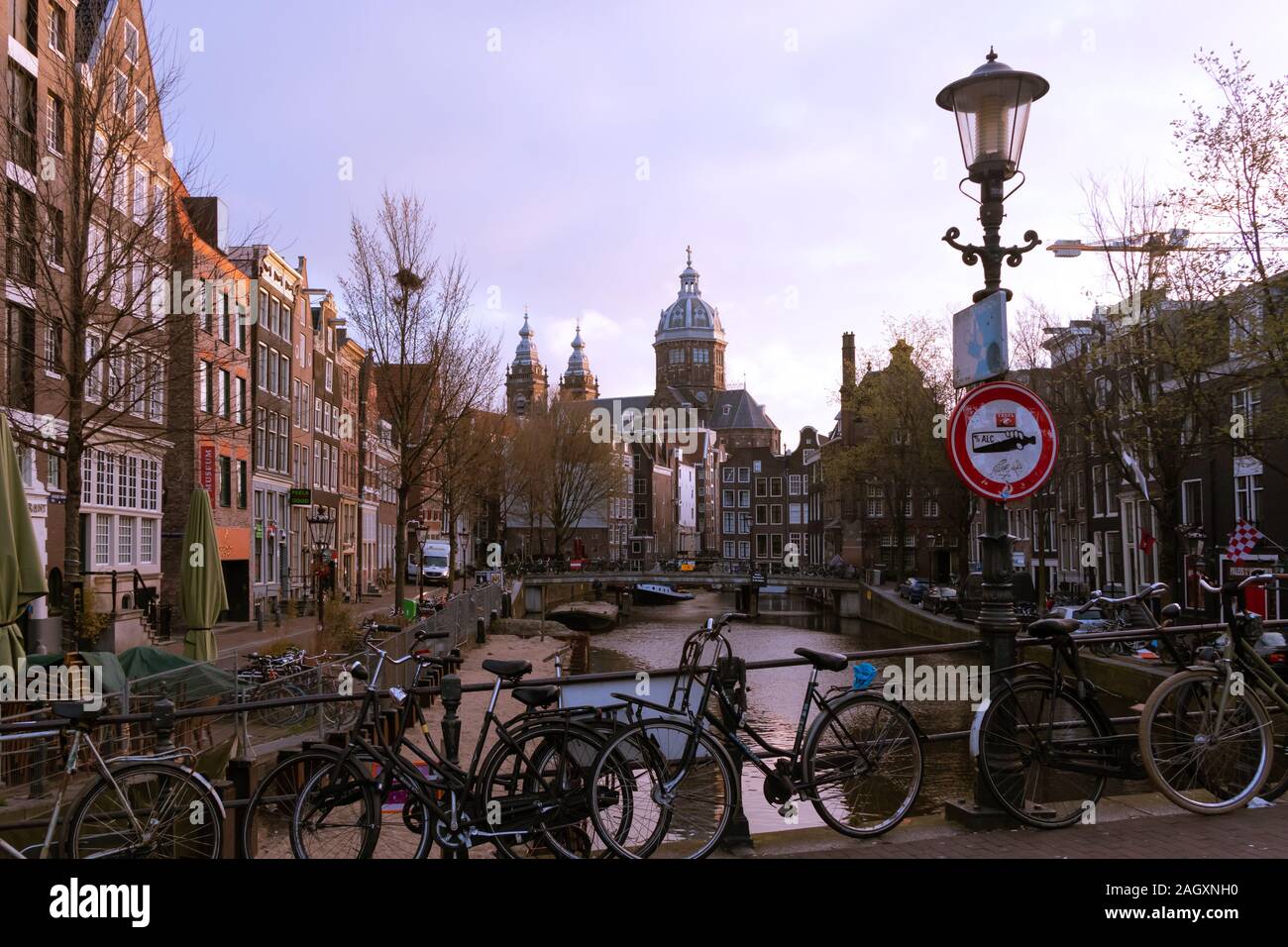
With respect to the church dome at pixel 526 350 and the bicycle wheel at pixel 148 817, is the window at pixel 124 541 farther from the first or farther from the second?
the church dome at pixel 526 350

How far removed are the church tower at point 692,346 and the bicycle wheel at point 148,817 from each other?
534 feet

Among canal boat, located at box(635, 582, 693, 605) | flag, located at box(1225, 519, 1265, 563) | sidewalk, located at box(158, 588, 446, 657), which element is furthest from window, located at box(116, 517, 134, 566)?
canal boat, located at box(635, 582, 693, 605)

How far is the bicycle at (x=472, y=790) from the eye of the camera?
5.61m

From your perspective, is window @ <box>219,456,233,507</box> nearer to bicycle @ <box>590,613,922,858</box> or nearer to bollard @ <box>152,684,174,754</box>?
bollard @ <box>152,684,174,754</box>

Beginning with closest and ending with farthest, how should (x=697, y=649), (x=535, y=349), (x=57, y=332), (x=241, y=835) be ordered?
(x=241, y=835)
(x=697, y=649)
(x=57, y=332)
(x=535, y=349)

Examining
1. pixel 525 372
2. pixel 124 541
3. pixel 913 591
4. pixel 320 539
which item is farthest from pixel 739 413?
pixel 124 541

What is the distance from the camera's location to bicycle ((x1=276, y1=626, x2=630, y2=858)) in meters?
5.61

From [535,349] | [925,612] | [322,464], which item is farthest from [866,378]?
[535,349]

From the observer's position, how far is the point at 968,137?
709 centimetres

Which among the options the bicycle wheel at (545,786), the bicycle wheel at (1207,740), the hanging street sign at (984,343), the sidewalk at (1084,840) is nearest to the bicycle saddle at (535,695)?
the bicycle wheel at (545,786)

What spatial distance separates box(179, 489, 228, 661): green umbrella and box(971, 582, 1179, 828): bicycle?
12823mm

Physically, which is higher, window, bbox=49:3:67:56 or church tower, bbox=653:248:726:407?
church tower, bbox=653:248:726:407
